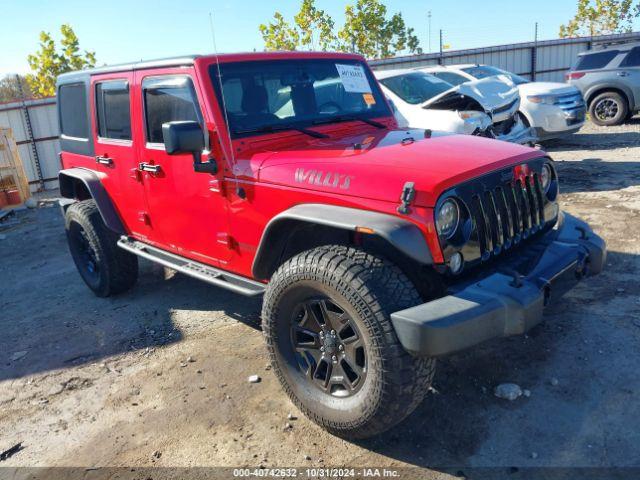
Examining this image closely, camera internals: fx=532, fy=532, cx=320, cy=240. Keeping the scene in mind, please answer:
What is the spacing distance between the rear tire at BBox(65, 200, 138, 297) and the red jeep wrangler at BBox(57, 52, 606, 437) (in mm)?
599

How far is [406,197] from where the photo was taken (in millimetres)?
2502

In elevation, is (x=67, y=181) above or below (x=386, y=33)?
below

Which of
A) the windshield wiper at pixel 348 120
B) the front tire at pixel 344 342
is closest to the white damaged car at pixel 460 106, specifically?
the windshield wiper at pixel 348 120

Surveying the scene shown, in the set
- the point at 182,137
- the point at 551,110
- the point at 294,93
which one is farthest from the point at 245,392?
the point at 551,110

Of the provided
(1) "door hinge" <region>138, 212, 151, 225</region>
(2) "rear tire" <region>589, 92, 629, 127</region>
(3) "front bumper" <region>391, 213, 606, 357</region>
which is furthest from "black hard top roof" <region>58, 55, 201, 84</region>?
(2) "rear tire" <region>589, 92, 629, 127</region>

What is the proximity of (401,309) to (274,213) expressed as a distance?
100cm

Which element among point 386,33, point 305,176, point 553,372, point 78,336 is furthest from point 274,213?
point 386,33

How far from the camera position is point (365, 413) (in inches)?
102

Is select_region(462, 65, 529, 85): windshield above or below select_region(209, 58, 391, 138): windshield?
below

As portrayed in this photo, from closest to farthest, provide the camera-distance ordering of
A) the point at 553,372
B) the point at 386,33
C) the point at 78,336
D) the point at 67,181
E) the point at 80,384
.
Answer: the point at 553,372
the point at 80,384
the point at 78,336
the point at 67,181
the point at 386,33

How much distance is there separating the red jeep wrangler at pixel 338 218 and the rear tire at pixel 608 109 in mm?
10075

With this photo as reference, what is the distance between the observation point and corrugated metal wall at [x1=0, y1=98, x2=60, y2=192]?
12250 millimetres

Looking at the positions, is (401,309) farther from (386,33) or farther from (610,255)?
(386,33)

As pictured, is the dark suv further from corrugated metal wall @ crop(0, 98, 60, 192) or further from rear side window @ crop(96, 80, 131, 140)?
corrugated metal wall @ crop(0, 98, 60, 192)
